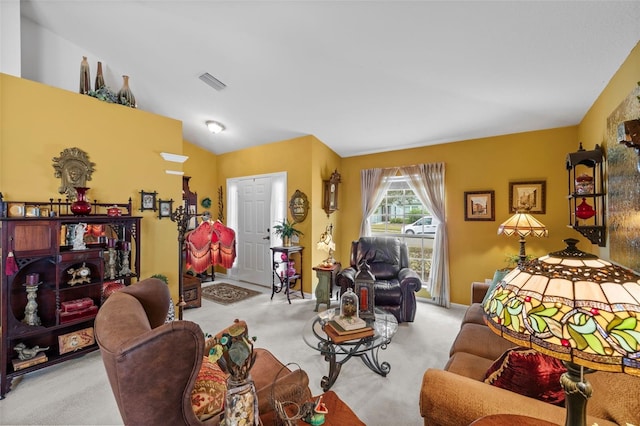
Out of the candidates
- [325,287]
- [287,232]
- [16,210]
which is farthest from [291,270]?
[16,210]

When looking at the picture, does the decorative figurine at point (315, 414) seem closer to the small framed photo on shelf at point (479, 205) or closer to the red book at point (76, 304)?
the red book at point (76, 304)

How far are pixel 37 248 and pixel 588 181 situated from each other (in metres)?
4.99

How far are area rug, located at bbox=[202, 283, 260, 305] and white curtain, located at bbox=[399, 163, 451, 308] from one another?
3032mm

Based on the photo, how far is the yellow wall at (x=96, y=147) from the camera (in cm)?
254

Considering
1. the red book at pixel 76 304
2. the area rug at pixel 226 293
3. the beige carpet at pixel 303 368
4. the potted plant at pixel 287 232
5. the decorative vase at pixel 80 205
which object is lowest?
the beige carpet at pixel 303 368

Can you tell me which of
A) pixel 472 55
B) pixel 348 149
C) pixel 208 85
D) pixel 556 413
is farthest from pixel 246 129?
pixel 556 413

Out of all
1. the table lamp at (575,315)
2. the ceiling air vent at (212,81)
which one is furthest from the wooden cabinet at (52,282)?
the table lamp at (575,315)

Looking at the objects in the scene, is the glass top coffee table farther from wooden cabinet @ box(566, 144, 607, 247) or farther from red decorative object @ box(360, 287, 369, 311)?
wooden cabinet @ box(566, 144, 607, 247)

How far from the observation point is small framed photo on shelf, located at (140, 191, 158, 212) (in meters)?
3.40

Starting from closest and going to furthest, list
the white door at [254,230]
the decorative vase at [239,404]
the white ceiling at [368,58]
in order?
the decorative vase at [239,404]
the white ceiling at [368,58]
the white door at [254,230]

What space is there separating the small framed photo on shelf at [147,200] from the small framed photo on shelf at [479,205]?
4.40 metres

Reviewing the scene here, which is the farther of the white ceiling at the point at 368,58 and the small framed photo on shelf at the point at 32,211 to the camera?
the small framed photo on shelf at the point at 32,211

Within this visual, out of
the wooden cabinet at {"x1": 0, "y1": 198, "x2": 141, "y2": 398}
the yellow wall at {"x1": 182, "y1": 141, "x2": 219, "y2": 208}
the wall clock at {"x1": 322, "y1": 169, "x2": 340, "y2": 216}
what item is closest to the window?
the wall clock at {"x1": 322, "y1": 169, "x2": 340, "y2": 216}

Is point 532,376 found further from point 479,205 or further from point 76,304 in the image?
point 76,304
